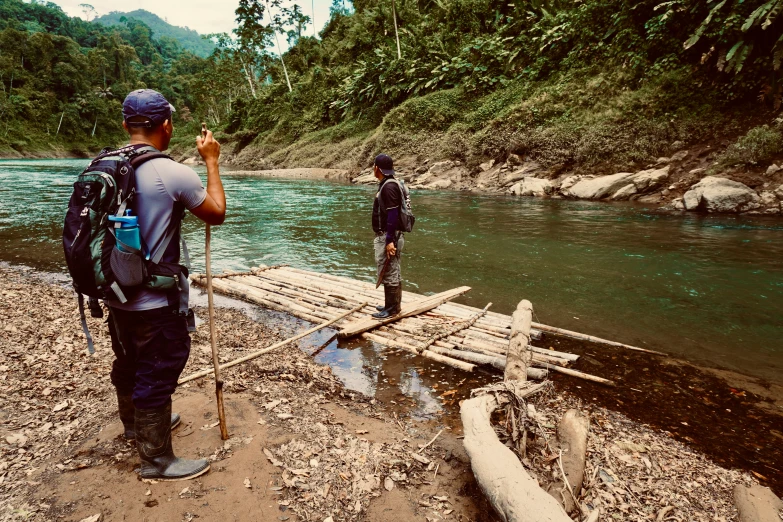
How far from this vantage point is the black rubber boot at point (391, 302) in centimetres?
585

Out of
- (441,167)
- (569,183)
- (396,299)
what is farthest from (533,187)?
(396,299)

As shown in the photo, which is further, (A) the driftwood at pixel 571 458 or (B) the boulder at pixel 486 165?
(B) the boulder at pixel 486 165

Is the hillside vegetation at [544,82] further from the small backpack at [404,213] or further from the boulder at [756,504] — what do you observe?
the boulder at [756,504]

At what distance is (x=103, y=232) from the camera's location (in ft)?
7.39

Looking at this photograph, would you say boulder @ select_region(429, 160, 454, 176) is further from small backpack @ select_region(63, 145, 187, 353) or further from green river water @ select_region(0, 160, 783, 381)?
small backpack @ select_region(63, 145, 187, 353)

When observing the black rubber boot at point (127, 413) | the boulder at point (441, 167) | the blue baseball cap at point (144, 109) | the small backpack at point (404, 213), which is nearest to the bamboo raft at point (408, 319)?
the small backpack at point (404, 213)

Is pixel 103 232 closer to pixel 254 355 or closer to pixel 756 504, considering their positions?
pixel 254 355

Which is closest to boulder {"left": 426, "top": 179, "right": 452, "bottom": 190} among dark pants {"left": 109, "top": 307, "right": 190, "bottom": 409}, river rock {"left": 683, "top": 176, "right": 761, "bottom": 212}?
river rock {"left": 683, "top": 176, "right": 761, "bottom": 212}

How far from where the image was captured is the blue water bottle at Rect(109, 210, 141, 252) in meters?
2.25

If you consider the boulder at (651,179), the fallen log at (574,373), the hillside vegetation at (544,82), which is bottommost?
the fallen log at (574,373)

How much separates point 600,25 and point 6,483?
84.9ft

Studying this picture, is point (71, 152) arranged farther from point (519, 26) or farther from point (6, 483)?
point (6, 483)

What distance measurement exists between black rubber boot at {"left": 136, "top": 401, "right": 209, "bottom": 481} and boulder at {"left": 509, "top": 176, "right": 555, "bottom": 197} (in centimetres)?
1815

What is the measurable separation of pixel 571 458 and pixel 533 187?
17422 mm
